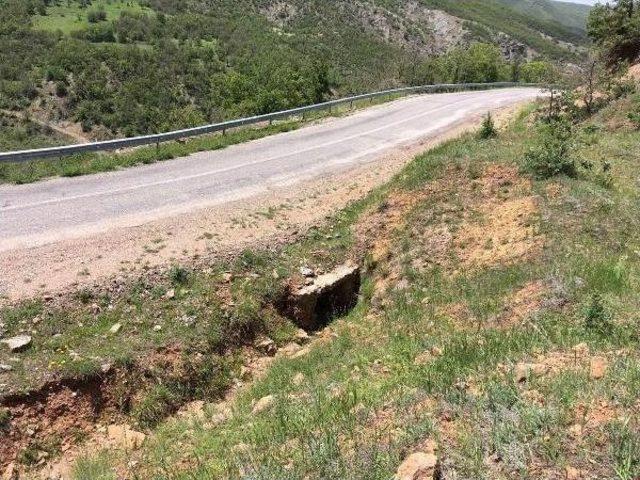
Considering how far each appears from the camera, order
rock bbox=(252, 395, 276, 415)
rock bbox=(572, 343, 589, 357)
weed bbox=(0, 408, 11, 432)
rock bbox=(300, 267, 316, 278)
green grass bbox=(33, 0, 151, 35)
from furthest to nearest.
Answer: green grass bbox=(33, 0, 151, 35), rock bbox=(300, 267, 316, 278), weed bbox=(0, 408, 11, 432), rock bbox=(252, 395, 276, 415), rock bbox=(572, 343, 589, 357)

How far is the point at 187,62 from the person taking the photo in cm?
6000

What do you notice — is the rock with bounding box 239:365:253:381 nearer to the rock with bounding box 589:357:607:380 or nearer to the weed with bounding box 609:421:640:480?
the rock with bounding box 589:357:607:380

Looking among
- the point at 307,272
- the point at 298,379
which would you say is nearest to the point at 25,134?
the point at 307,272

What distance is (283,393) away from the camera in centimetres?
678

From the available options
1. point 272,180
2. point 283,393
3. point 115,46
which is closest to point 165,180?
point 272,180

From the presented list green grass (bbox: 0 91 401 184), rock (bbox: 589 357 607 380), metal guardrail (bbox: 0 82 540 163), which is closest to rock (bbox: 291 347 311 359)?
rock (bbox: 589 357 607 380)

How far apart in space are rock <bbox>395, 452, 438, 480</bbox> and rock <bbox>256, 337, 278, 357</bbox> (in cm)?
534

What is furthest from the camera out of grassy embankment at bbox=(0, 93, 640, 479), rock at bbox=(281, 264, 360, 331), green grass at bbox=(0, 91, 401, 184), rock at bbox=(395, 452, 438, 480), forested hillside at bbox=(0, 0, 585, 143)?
forested hillside at bbox=(0, 0, 585, 143)

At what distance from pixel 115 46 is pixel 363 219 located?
182ft

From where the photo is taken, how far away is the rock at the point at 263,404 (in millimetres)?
6520

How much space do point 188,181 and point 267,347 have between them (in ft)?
22.2

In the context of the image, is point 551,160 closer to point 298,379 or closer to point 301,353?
point 301,353

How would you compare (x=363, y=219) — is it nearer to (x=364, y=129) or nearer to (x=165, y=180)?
(x=165, y=180)

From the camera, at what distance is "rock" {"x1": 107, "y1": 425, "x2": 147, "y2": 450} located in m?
7.00
